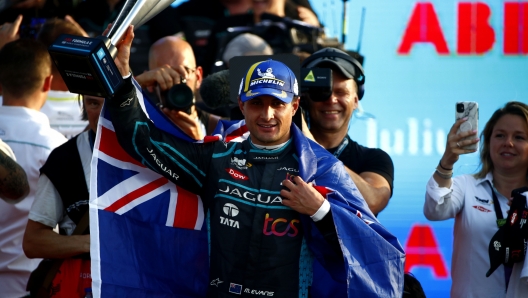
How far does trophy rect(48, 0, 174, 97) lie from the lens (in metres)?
2.78

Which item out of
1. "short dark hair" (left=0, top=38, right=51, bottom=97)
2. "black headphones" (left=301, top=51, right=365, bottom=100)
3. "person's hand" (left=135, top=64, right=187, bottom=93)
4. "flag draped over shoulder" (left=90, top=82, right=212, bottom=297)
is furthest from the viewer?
"short dark hair" (left=0, top=38, right=51, bottom=97)

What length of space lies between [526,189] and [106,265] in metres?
1.90

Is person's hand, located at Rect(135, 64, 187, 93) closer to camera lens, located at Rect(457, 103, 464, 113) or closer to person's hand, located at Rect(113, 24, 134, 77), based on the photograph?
person's hand, located at Rect(113, 24, 134, 77)

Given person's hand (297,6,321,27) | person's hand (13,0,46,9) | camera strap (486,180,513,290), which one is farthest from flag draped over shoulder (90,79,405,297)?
person's hand (297,6,321,27)

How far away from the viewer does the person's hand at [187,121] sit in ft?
12.8

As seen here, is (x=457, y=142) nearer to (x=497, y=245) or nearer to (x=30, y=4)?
(x=497, y=245)

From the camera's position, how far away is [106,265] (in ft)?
10.4

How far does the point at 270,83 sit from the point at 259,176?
0.36 m

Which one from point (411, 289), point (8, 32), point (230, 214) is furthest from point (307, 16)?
point (230, 214)

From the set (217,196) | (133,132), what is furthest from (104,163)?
(217,196)

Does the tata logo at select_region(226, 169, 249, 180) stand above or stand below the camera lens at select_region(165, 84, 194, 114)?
below

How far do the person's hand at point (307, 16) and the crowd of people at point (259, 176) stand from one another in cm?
110

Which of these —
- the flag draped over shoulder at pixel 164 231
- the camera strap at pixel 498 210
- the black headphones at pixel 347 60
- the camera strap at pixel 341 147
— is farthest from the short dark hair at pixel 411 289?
the black headphones at pixel 347 60

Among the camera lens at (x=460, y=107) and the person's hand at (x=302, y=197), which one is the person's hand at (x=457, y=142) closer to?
the camera lens at (x=460, y=107)
